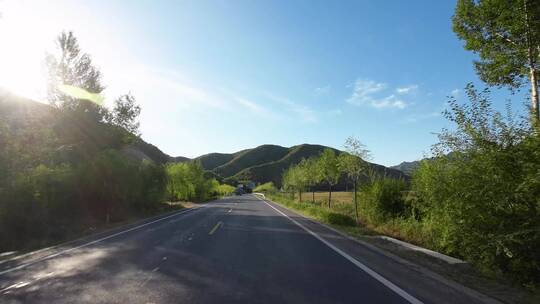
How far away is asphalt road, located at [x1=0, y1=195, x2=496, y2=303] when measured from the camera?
241 inches

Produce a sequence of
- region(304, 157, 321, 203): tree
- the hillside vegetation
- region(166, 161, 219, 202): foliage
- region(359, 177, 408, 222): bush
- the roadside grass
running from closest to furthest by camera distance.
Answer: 1. the roadside grass
2. the hillside vegetation
3. region(359, 177, 408, 222): bush
4. region(304, 157, 321, 203): tree
5. region(166, 161, 219, 202): foliage

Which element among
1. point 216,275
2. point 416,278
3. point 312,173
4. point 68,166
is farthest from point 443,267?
point 312,173

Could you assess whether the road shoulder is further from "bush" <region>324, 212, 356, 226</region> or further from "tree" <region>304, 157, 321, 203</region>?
"tree" <region>304, 157, 321, 203</region>

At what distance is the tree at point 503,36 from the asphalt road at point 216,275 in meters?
7.10

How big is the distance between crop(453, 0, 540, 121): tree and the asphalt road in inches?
280

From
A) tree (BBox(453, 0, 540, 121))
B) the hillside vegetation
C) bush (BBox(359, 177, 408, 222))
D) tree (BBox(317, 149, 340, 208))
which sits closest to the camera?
tree (BBox(453, 0, 540, 121))

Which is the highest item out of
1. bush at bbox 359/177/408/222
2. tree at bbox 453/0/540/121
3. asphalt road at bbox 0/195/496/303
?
tree at bbox 453/0/540/121

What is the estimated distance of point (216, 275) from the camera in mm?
7688

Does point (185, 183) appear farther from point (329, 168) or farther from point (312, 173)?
point (329, 168)

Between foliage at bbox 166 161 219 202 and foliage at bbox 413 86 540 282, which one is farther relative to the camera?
foliage at bbox 166 161 219 202

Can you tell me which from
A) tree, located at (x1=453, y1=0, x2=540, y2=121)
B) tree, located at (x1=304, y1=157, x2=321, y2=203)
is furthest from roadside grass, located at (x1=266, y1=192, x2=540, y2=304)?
tree, located at (x1=304, y1=157, x2=321, y2=203)

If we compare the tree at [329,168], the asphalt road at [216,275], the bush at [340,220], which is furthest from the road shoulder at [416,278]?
the tree at [329,168]

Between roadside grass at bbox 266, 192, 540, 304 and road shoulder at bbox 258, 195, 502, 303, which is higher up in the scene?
roadside grass at bbox 266, 192, 540, 304

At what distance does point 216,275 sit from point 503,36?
12030mm
